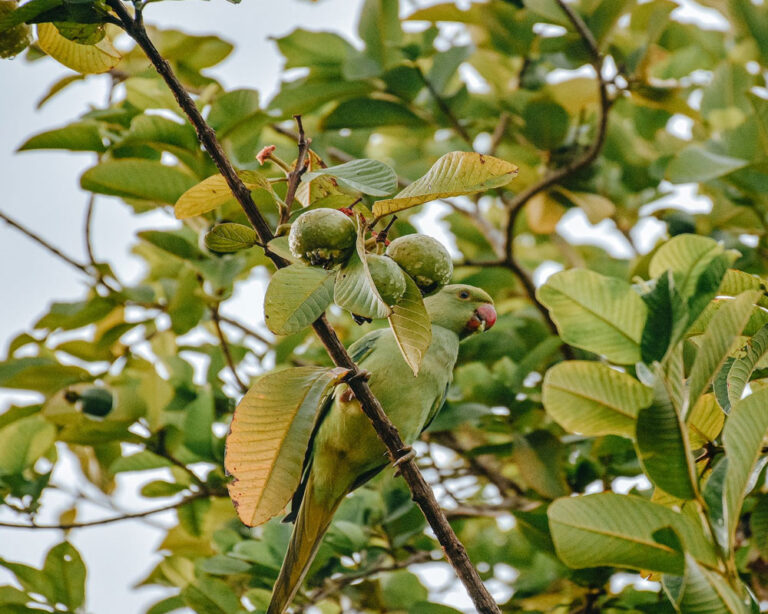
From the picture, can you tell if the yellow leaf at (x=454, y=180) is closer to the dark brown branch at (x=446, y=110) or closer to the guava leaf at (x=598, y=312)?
the guava leaf at (x=598, y=312)

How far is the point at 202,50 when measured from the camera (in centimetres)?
246

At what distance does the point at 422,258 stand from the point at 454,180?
130mm

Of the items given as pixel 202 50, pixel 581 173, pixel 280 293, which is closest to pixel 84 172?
pixel 202 50

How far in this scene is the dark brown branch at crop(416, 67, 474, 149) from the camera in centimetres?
250

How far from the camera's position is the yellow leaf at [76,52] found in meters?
1.27

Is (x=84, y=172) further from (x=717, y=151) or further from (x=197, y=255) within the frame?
(x=717, y=151)

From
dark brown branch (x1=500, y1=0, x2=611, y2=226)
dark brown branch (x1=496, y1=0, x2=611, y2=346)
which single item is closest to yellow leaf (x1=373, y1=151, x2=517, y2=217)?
dark brown branch (x1=496, y1=0, x2=611, y2=346)

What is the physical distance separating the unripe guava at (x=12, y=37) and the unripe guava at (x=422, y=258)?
73 cm

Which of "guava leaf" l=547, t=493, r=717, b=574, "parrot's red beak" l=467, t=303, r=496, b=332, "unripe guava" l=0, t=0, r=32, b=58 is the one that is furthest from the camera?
"parrot's red beak" l=467, t=303, r=496, b=332

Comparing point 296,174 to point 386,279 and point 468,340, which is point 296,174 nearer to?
point 386,279

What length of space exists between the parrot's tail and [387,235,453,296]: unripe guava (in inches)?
32.8

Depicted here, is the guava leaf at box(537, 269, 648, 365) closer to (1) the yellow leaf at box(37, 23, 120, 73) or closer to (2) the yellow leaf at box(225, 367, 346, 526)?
(2) the yellow leaf at box(225, 367, 346, 526)

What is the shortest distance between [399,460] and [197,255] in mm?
1104

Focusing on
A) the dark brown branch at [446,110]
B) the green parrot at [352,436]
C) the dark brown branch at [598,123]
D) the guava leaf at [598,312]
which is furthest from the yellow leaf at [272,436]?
the dark brown branch at [446,110]
